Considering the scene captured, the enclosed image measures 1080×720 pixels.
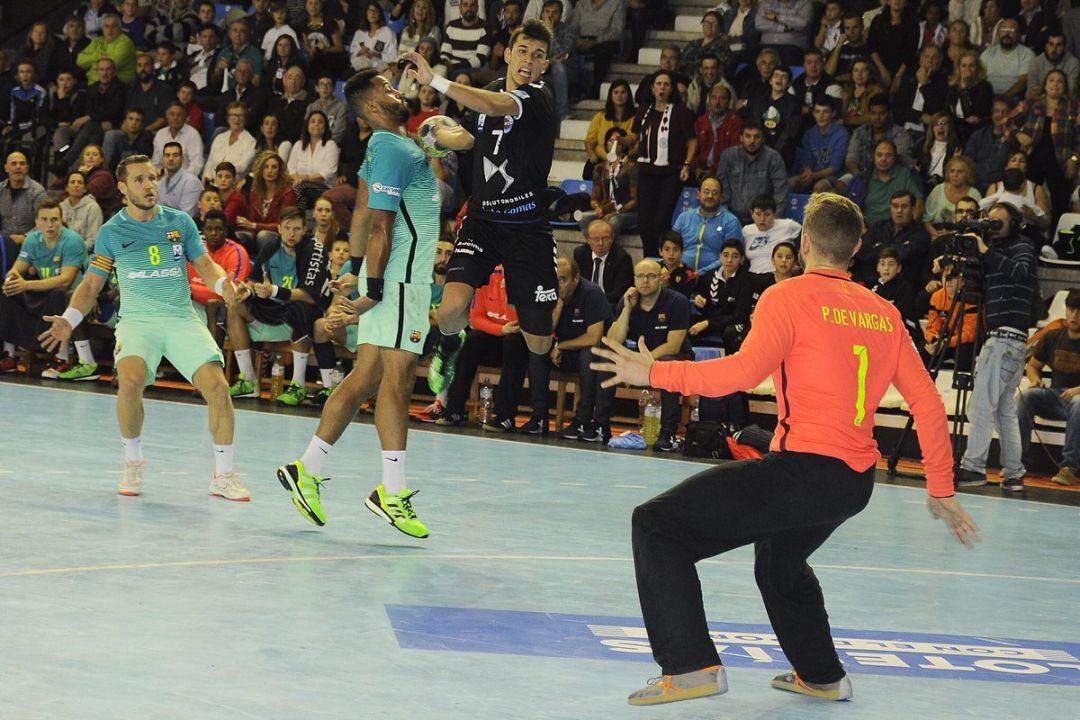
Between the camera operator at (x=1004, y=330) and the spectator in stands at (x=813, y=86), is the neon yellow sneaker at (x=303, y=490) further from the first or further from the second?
the spectator in stands at (x=813, y=86)

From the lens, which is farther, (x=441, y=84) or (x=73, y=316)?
(x=73, y=316)

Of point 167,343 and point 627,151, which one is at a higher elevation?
point 627,151

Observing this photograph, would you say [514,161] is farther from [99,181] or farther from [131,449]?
[99,181]

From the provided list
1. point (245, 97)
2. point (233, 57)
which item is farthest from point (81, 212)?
point (233, 57)

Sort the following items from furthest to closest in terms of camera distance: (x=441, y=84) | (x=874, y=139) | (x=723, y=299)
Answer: (x=874, y=139)
(x=723, y=299)
(x=441, y=84)

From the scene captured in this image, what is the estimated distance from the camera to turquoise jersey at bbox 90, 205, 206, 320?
7465 millimetres

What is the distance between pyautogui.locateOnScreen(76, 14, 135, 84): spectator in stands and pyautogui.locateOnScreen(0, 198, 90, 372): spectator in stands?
4.75 meters

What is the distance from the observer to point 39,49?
1878cm

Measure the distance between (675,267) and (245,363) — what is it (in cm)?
423

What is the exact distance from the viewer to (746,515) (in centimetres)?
416

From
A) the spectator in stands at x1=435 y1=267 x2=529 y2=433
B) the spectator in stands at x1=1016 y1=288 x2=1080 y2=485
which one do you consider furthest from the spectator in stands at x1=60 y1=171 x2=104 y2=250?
the spectator in stands at x1=1016 y1=288 x2=1080 y2=485

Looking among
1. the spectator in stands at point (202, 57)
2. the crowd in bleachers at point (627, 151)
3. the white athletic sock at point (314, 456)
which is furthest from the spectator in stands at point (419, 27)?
the white athletic sock at point (314, 456)

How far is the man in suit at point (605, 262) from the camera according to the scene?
1284 cm

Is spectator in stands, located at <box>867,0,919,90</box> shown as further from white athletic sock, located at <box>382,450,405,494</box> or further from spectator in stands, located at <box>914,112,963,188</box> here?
white athletic sock, located at <box>382,450,405,494</box>
